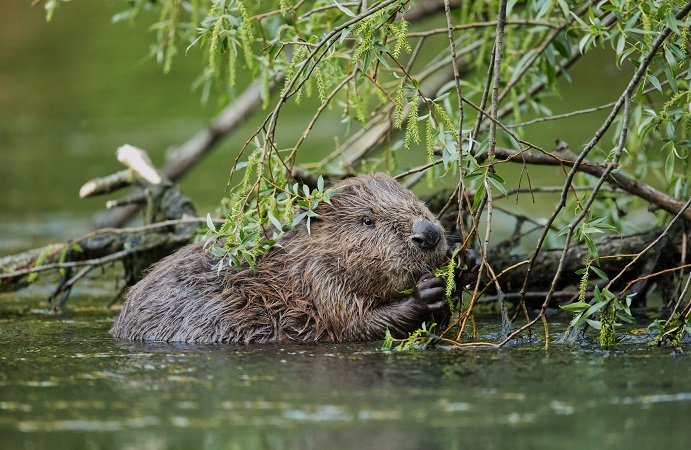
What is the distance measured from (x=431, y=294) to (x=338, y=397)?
107 cm

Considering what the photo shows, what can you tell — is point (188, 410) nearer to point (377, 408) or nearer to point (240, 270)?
point (377, 408)

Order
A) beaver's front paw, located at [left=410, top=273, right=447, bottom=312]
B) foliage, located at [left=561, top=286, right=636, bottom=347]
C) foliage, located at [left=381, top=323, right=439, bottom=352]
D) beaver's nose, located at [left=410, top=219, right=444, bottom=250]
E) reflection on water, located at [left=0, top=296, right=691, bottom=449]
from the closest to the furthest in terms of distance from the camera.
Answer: reflection on water, located at [left=0, top=296, right=691, bottom=449] < foliage, located at [left=561, top=286, right=636, bottom=347] < foliage, located at [left=381, top=323, right=439, bottom=352] < beaver's front paw, located at [left=410, top=273, right=447, bottom=312] < beaver's nose, located at [left=410, top=219, right=444, bottom=250]

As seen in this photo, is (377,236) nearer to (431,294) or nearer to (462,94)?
(431,294)

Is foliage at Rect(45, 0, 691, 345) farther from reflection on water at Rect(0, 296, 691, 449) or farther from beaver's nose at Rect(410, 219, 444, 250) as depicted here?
reflection on water at Rect(0, 296, 691, 449)

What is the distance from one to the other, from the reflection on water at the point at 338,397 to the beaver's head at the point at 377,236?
0.37 metres

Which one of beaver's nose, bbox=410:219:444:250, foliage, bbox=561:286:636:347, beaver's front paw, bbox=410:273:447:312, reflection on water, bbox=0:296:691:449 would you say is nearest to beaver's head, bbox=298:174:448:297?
beaver's nose, bbox=410:219:444:250

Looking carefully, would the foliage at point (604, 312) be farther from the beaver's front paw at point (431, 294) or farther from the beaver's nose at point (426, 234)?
the beaver's nose at point (426, 234)

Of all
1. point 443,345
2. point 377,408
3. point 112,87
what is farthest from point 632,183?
point 112,87

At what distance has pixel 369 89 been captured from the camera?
4.81 metres

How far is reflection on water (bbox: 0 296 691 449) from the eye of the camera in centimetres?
261

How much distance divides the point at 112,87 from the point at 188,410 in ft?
31.7

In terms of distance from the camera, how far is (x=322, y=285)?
4.20m

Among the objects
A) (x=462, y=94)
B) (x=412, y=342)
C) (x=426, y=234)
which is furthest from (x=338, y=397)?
(x=462, y=94)

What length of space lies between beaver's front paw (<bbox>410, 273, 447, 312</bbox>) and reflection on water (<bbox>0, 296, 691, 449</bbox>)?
0.30 meters
